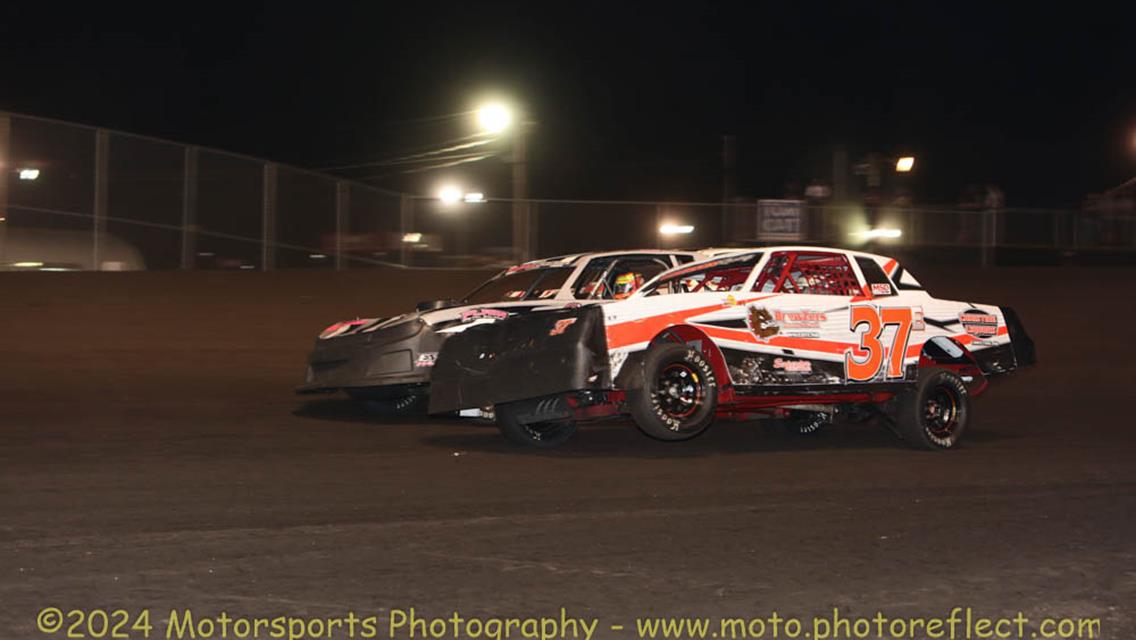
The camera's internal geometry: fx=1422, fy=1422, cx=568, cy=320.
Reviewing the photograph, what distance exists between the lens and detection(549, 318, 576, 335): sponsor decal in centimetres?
1044

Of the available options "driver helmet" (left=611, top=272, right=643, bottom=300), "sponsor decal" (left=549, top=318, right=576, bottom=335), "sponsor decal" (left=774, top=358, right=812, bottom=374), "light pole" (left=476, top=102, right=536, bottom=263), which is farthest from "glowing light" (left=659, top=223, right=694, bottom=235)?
"sponsor decal" (left=549, top=318, right=576, bottom=335)

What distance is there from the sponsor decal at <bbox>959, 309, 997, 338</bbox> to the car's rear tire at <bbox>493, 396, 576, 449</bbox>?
3.60 m

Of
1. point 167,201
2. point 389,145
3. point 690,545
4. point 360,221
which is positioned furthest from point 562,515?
point 389,145

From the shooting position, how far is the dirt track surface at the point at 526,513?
239 inches

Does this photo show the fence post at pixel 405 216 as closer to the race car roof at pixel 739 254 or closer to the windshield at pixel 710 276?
the race car roof at pixel 739 254

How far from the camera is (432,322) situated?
12.7 m

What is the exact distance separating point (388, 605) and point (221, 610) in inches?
26.1

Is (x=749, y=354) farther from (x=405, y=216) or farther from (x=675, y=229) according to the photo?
(x=675, y=229)

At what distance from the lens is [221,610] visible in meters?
5.67

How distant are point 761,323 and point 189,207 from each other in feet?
49.6

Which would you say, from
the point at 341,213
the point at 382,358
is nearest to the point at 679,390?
the point at 382,358

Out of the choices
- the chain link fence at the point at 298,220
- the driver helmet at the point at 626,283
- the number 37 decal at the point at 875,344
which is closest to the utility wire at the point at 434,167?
the chain link fence at the point at 298,220

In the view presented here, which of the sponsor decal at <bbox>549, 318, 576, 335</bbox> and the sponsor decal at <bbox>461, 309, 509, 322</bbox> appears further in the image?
the sponsor decal at <bbox>461, 309, 509, 322</bbox>

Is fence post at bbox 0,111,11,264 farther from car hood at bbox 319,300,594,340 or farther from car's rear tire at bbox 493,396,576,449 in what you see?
car's rear tire at bbox 493,396,576,449
